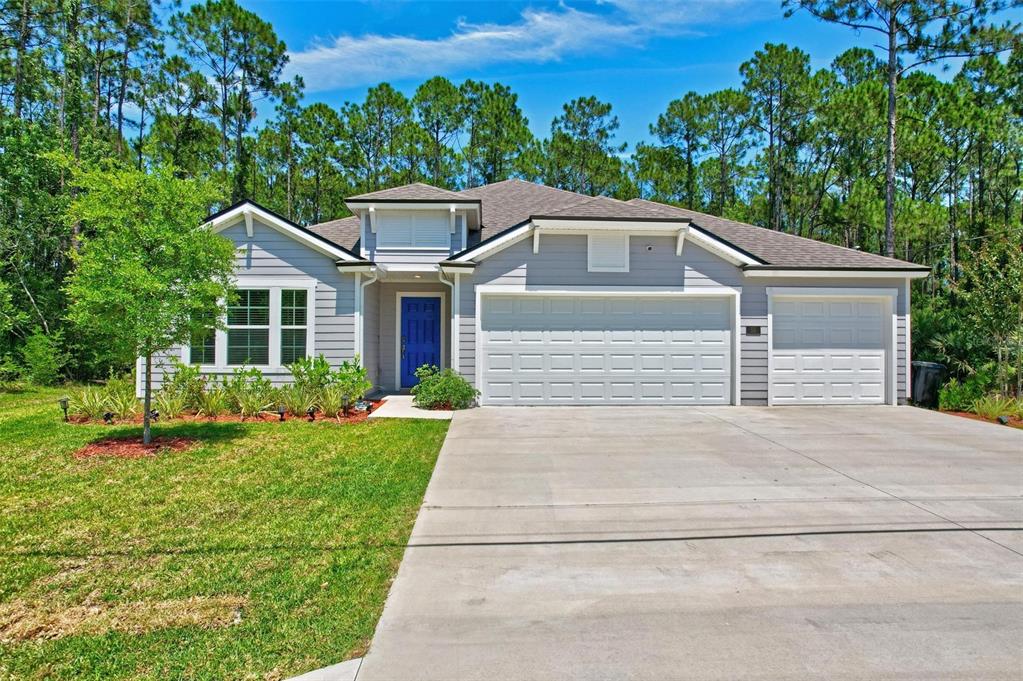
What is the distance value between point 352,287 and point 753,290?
824cm

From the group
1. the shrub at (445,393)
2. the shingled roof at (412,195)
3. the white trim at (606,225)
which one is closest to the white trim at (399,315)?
the shingled roof at (412,195)

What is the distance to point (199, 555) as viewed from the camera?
13.1 ft

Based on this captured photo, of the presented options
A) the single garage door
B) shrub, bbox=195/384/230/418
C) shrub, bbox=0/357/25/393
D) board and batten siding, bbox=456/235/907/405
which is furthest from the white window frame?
shrub, bbox=0/357/25/393

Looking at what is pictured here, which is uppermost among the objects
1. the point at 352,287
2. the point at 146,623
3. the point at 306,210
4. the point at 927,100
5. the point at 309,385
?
the point at 927,100

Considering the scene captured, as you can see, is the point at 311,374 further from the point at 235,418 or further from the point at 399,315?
the point at 399,315

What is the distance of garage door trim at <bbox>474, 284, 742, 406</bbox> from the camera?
37.1 ft

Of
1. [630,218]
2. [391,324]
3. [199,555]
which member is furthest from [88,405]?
[630,218]

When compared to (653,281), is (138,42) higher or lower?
higher

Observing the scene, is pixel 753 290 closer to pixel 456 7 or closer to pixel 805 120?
pixel 456 7

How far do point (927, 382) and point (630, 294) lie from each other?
6570mm

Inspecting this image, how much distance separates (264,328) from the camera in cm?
1147

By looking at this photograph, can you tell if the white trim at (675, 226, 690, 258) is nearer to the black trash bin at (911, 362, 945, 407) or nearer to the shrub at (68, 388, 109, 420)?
the black trash bin at (911, 362, 945, 407)

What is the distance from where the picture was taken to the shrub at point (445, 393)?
1066 cm

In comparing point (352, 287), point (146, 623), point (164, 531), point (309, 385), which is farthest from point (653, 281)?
point (146, 623)
